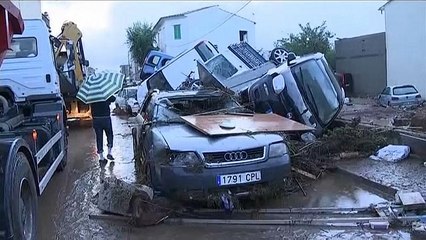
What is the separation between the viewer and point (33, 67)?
31.6 ft

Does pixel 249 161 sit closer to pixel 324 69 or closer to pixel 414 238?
pixel 414 238

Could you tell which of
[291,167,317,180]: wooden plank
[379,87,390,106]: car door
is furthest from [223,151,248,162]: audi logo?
[379,87,390,106]: car door

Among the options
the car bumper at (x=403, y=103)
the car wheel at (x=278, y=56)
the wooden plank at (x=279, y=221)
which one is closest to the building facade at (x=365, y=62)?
the car bumper at (x=403, y=103)

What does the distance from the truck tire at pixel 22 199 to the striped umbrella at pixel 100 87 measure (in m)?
5.11

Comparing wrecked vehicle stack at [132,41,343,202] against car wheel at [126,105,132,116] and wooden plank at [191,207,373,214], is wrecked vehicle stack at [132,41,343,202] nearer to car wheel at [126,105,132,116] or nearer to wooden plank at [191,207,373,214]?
wooden plank at [191,207,373,214]

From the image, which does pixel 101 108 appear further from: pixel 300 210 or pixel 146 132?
pixel 300 210

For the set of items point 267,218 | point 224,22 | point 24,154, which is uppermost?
point 224,22

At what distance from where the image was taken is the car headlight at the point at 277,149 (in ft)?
21.5

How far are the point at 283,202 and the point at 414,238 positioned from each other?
2.04 metres

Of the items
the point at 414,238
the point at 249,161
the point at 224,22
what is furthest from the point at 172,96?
the point at 224,22

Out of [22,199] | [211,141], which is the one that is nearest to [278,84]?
[211,141]

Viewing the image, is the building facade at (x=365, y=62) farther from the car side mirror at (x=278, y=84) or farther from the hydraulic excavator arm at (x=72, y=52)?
the car side mirror at (x=278, y=84)

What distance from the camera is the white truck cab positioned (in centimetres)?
946

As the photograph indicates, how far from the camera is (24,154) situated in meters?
4.98
